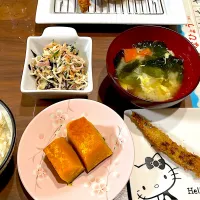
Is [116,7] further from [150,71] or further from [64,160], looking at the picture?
[64,160]

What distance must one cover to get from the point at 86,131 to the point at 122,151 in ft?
0.52

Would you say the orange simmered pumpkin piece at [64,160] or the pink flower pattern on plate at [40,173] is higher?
the orange simmered pumpkin piece at [64,160]

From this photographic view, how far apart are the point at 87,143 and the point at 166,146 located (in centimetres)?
34

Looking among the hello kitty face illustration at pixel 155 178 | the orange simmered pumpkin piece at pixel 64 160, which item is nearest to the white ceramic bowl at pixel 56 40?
the orange simmered pumpkin piece at pixel 64 160

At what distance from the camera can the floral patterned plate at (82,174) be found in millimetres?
998

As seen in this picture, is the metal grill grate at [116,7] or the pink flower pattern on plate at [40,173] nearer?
the pink flower pattern on plate at [40,173]

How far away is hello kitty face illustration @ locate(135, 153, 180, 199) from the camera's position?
107 cm

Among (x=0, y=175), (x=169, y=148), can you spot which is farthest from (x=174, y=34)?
(x=0, y=175)

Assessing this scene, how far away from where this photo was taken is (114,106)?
1305 millimetres

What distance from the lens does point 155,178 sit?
1.10 meters

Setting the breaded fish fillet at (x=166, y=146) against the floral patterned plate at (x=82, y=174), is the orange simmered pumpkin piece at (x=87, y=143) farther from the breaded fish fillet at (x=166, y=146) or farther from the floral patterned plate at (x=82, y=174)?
the breaded fish fillet at (x=166, y=146)

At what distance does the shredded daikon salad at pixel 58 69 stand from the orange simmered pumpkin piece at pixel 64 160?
0.31m

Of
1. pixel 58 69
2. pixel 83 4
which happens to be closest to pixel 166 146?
pixel 58 69

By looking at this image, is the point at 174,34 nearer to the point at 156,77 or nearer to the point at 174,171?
the point at 156,77
